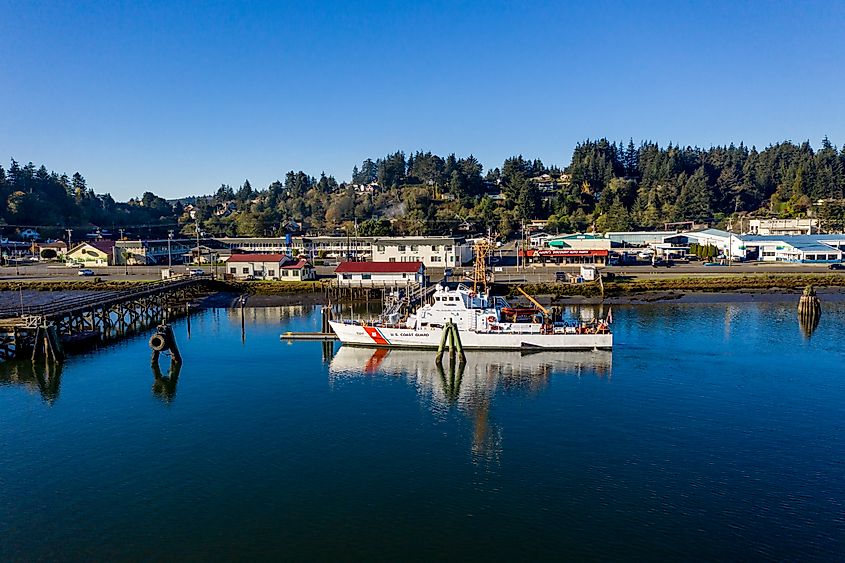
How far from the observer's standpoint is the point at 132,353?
39156 mm

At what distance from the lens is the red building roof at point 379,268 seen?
→ 63000 millimetres

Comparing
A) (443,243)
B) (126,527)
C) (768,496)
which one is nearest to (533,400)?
(768,496)

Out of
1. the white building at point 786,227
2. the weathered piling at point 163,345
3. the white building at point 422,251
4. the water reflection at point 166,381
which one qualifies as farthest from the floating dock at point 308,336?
the white building at point 786,227

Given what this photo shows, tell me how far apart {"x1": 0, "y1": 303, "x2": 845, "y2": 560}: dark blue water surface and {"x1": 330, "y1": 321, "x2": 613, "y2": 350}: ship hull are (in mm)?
991

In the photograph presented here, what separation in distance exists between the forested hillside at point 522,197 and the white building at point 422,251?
28.4 meters

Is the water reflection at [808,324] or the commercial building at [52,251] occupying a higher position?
the commercial building at [52,251]

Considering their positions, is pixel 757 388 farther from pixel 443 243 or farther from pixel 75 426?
pixel 443 243

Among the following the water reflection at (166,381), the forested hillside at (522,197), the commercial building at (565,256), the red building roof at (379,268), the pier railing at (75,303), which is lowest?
the water reflection at (166,381)

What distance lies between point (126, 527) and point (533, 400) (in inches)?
707

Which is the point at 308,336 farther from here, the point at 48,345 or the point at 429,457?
the point at 429,457

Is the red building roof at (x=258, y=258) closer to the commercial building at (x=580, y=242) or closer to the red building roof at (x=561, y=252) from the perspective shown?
the red building roof at (x=561, y=252)

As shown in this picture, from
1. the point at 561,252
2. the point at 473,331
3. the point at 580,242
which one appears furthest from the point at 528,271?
the point at 473,331

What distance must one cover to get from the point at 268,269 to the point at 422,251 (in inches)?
767

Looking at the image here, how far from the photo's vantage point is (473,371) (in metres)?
34.4
